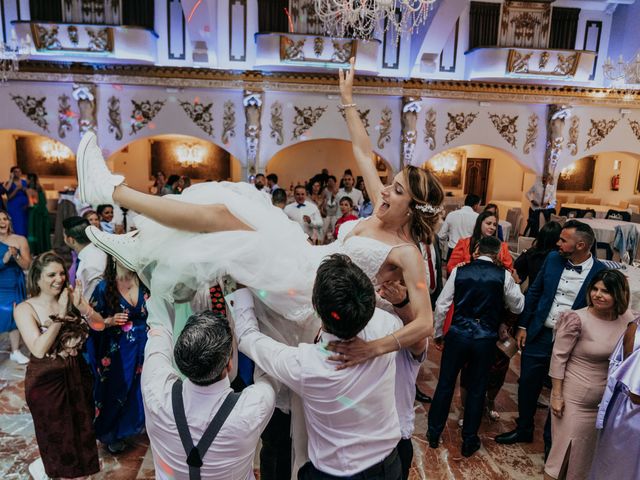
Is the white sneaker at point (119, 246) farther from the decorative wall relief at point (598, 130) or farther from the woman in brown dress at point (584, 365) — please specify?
the decorative wall relief at point (598, 130)

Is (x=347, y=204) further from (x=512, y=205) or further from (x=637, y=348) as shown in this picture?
(x=512, y=205)

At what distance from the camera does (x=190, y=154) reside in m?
14.7

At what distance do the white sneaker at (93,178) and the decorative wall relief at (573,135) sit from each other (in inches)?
455

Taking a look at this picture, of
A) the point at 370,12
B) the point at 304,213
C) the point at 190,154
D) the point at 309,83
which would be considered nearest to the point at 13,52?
the point at 309,83

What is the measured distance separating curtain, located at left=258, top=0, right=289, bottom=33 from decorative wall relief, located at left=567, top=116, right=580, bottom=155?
6589 millimetres

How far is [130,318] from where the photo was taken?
3.18m

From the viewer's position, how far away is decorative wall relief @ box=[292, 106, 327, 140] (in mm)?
10305

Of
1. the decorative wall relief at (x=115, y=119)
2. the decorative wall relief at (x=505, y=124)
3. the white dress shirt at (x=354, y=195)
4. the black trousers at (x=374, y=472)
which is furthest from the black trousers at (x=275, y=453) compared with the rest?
the decorative wall relief at (x=505, y=124)

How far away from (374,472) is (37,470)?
233 cm

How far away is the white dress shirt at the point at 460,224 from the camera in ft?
19.7

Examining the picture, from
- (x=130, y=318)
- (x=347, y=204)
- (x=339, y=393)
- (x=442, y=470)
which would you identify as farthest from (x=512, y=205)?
(x=339, y=393)

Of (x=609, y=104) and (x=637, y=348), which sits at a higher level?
(x=609, y=104)

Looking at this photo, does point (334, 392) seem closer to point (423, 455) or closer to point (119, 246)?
point (119, 246)

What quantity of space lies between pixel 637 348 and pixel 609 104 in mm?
10445
